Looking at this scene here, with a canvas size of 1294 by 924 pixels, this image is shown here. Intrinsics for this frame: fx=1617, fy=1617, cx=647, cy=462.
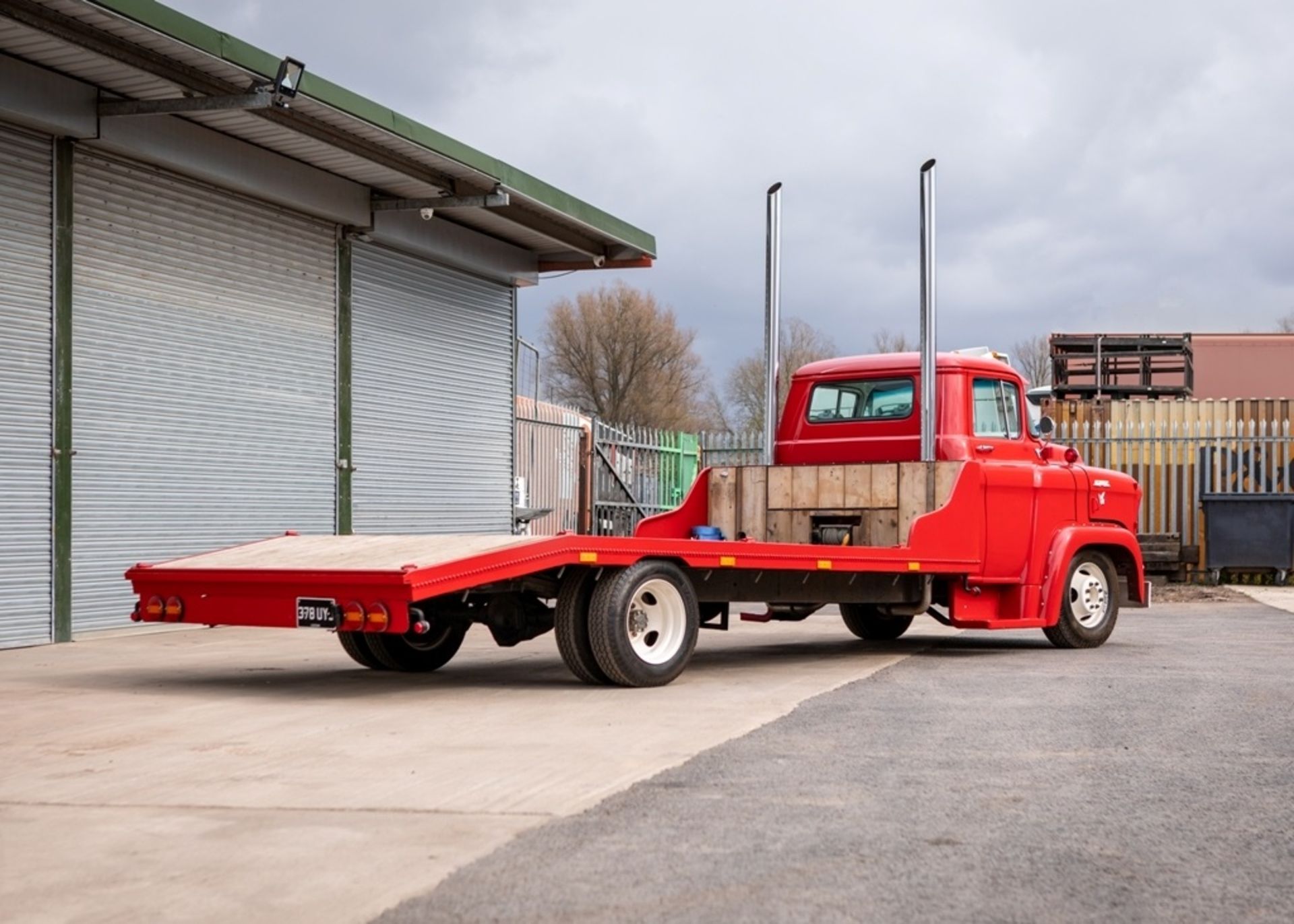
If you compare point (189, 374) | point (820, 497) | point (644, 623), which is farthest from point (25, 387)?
point (820, 497)

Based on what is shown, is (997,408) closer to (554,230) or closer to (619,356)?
(554,230)

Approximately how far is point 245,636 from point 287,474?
2334mm

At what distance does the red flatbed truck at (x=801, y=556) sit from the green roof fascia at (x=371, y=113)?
3694 millimetres

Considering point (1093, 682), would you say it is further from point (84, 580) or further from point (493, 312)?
point (493, 312)

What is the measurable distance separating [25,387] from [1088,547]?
8881 mm

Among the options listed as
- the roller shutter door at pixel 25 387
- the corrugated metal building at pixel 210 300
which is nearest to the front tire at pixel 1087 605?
the corrugated metal building at pixel 210 300

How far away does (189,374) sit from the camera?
15.0 meters

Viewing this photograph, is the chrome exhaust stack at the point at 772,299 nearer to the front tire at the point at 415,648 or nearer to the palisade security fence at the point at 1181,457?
the front tire at the point at 415,648

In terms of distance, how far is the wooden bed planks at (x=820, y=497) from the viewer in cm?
1265

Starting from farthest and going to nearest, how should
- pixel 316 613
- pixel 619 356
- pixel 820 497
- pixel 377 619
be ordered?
pixel 619 356 → pixel 820 497 → pixel 316 613 → pixel 377 619

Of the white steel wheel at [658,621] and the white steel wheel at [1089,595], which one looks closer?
the white steel wheel at [658,621]

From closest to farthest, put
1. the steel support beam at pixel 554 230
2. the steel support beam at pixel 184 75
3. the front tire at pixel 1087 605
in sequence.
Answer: the steel support beam at pixel 184 75, the front tire at pixel 1087 605, the steel support beam at pixel 554 230

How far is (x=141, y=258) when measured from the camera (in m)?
14.4

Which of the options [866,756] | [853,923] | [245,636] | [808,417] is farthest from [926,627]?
[853,923]
